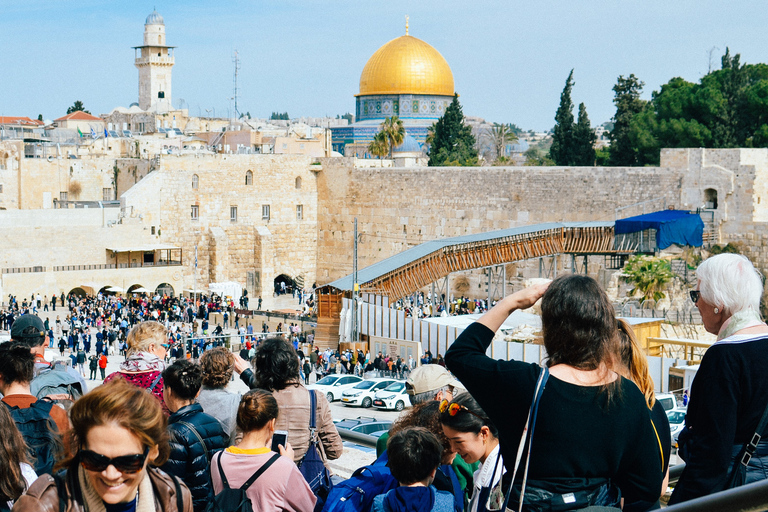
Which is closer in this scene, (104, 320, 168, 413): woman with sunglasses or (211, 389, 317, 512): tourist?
(211, 389, 317, 512): tourist

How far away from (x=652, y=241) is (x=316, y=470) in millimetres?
19879

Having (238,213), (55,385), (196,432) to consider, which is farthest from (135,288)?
(196,432)

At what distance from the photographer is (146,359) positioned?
4.34m

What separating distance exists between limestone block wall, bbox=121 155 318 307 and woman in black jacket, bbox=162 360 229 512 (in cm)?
2694

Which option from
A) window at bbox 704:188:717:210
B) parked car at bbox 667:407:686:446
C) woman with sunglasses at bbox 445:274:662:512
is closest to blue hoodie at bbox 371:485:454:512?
woman with sunglasses at bbox 445:274:662:512

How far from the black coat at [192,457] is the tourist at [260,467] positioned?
0.06 metres

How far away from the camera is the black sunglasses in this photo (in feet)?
7.55

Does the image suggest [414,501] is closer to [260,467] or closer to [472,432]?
[472,432]

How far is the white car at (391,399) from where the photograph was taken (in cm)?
1497

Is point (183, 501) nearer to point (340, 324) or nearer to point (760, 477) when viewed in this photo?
point (760, 477)

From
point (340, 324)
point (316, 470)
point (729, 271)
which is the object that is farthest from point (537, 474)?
point (340, 324)

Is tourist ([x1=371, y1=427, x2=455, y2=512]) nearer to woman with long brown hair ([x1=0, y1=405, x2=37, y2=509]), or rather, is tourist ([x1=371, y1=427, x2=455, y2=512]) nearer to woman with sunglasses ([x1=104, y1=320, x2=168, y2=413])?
woman with long brown hair ([x1=0, y1=405, x2=37, y2=509])

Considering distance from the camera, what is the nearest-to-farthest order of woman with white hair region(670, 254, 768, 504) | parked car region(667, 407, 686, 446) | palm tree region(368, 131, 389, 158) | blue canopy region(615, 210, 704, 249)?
1. woman with white hair region(670, 254, 768, 504)
2. parked car region(667, 407, 686, 446)
3. blue canopy region(615, 210, 704, 249)
4. palm tree region(368, 131, 389, 158)

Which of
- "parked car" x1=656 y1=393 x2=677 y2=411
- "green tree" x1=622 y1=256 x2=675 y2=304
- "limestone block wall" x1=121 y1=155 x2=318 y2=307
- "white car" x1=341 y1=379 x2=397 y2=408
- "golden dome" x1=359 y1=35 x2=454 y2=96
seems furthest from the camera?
"golden dome" x1=359 y1=35 x2=454 y2=96
